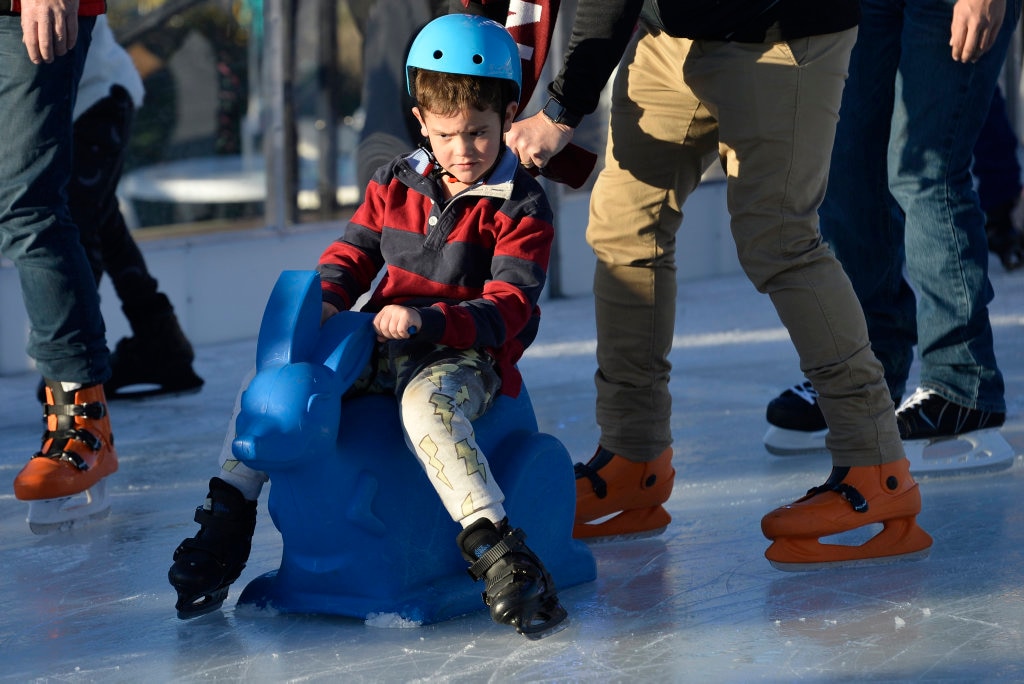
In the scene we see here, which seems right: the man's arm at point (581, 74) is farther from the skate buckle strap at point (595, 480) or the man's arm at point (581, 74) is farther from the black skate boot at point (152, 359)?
the black skate boot at point (152, 359)

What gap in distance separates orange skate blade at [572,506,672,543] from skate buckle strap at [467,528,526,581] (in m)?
0.60

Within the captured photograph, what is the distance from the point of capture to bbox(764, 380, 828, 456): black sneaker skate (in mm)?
3678

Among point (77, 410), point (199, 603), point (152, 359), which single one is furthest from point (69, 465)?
point (152, 359)

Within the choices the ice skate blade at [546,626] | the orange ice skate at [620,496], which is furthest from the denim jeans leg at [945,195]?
the ice skate blade at [546,626]

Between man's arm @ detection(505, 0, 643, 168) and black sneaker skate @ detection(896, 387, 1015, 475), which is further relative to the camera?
black sneaker skate @ detection(896, 387, 1015, 475)

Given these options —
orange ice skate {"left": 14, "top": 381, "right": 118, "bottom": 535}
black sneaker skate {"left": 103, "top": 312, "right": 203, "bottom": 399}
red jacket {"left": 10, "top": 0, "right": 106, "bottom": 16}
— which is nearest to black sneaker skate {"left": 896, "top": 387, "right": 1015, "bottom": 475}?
orange ice skate {"left": 14, "top": 381, "right": 118, "bottom": 535}

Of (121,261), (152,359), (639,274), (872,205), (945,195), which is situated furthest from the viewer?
(152,359)

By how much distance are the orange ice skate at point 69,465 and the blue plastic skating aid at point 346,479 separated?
71 centimetres

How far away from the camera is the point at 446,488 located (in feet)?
7.87

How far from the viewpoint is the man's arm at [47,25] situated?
2955 millimetres

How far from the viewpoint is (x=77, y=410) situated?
3221 mm

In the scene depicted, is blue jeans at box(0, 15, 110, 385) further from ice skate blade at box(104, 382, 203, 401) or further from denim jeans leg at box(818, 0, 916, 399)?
denim jeans leg at box(818, 0, 916, 399)

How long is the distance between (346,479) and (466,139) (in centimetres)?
63

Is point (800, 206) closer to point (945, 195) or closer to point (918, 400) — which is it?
point (945, 195)
